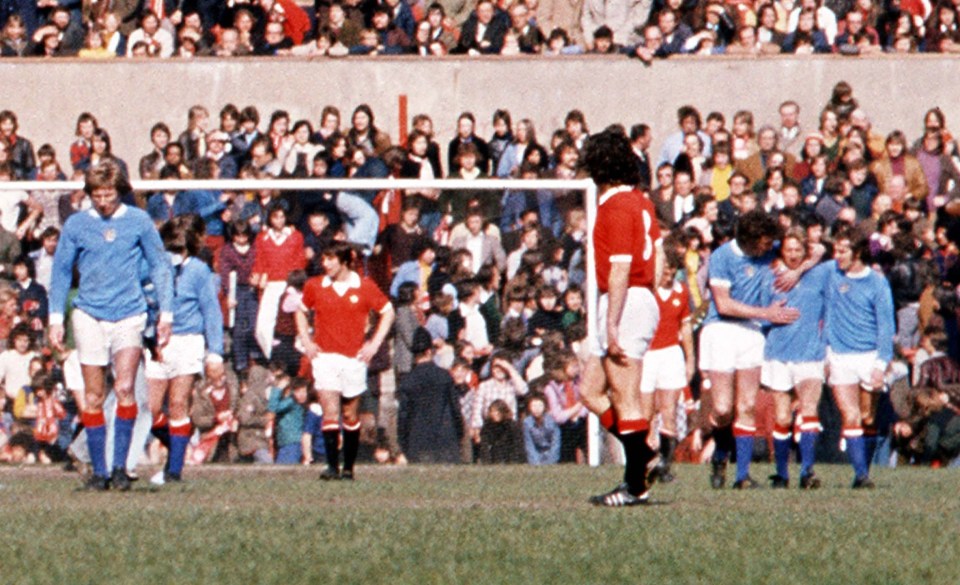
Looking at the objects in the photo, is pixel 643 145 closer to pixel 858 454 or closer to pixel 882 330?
pixel 882 330

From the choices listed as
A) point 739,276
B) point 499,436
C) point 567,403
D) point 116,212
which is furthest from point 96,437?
point 567,403

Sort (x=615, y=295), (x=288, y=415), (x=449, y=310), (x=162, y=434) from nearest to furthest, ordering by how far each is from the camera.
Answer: (x=615, y=295) < (x=162, y=434) < (x=288, y=415) < (x=449, y=310)

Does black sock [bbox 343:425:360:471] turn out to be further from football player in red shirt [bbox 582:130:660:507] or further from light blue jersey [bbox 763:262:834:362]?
football player in red shirt [bbox 582:130:660:507]

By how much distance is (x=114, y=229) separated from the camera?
47.2 ft

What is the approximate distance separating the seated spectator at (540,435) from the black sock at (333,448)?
353cm

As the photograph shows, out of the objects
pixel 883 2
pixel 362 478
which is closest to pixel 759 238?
pixel 362 478

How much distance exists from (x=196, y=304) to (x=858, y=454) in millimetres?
5465

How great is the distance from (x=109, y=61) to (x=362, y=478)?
33.1ft

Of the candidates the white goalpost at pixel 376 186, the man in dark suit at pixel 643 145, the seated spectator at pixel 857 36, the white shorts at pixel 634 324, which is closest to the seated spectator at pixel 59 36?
the white goalpost at pixel 376 186

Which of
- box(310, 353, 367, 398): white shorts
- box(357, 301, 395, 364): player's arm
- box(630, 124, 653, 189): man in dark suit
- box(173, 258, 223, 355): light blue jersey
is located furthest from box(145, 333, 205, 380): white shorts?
box(630, 124, 653, 189): man in dark suit

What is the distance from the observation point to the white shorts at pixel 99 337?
46.9 feet

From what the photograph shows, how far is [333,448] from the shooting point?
17.3 m

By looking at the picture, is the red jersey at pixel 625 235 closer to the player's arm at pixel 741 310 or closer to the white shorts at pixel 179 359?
the player's arm at pixel 741 310

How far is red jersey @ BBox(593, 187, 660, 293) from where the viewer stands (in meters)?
12.1
